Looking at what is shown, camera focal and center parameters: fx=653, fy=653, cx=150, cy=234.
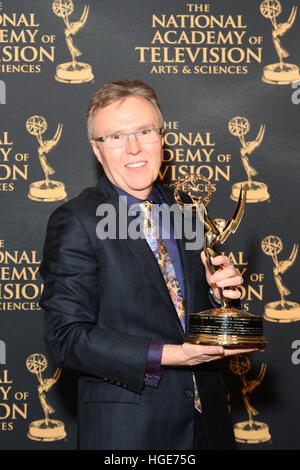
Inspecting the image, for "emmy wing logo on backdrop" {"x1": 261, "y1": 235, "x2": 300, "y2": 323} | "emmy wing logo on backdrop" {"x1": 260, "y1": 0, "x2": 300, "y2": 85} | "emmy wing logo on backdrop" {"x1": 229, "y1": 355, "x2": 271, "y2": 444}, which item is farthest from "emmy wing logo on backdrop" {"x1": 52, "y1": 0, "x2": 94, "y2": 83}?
"emmy wing logo on backdrop" {"x1": 229, "y1": 355, "x2": 271, "y2": 444}

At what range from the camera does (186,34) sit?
2.77m

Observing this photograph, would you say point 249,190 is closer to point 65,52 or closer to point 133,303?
point 65,52

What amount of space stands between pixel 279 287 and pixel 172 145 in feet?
2.50

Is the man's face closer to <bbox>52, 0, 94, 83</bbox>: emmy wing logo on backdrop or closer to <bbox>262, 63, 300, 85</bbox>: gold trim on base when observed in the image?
<bbox>52, 0, 94, 83</bbox>: emmy wing logo on backdrop

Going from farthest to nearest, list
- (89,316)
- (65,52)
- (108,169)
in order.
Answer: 1. (65,52)
2. (108,169)
3. (89,316)

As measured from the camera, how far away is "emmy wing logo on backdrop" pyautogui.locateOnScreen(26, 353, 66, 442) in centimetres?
276

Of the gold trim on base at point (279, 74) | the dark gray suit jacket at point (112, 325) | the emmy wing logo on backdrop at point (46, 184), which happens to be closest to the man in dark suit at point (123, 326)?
the dark gray suit jacket at point (112, 325)

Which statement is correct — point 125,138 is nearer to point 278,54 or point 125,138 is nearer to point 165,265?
point 165,265

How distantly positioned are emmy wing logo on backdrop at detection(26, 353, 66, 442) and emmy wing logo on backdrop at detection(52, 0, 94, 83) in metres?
1.18

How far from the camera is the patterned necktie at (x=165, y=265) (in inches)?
66.2

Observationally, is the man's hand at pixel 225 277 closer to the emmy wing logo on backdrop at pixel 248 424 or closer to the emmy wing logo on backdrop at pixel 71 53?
the emmy wing logo on backdrop at pixel 248 424

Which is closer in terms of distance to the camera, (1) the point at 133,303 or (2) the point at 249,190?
(1) the point at 133,303

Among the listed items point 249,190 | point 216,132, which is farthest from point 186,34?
point 249,190

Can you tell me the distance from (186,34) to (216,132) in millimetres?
432
